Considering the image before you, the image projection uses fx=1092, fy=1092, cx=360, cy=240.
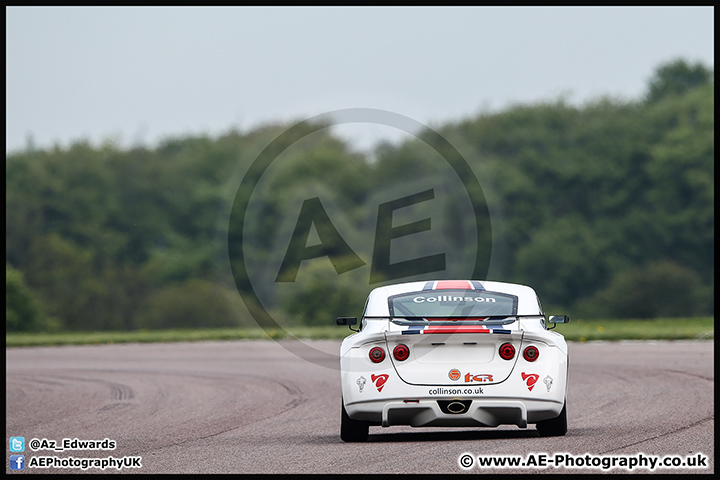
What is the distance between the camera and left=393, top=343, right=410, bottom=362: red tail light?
937 cm

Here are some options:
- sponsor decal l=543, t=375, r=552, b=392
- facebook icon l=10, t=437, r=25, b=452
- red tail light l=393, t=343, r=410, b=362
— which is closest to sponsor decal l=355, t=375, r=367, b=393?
red tail light l=393, t=343, r=410, b=362

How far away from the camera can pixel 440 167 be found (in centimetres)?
7719

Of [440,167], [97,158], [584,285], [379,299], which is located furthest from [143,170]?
[379,299]

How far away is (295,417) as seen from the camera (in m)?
12.2

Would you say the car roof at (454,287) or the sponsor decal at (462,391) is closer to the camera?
the sponsor decal at (462,391)

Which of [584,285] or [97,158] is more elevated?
[97,158]

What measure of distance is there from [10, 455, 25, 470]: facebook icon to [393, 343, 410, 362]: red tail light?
10.5ft

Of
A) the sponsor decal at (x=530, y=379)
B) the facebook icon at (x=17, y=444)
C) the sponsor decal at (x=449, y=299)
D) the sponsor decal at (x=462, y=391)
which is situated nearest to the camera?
the sponsor decal at (x=462, y=391)

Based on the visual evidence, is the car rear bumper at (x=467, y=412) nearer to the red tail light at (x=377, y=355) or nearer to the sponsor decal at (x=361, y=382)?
the sponsor decal at (x=361, y=382)

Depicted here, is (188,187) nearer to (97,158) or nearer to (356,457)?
(97,158)

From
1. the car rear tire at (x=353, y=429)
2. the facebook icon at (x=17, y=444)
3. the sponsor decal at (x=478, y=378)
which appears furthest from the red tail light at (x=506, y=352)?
the facebook icon at (x=17, y=444)

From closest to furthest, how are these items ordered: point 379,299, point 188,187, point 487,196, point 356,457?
point 356,457 → point 379,299 → point 487,196 → point 188,187

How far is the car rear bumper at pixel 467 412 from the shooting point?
9180mm

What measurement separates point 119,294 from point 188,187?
15590 mm
